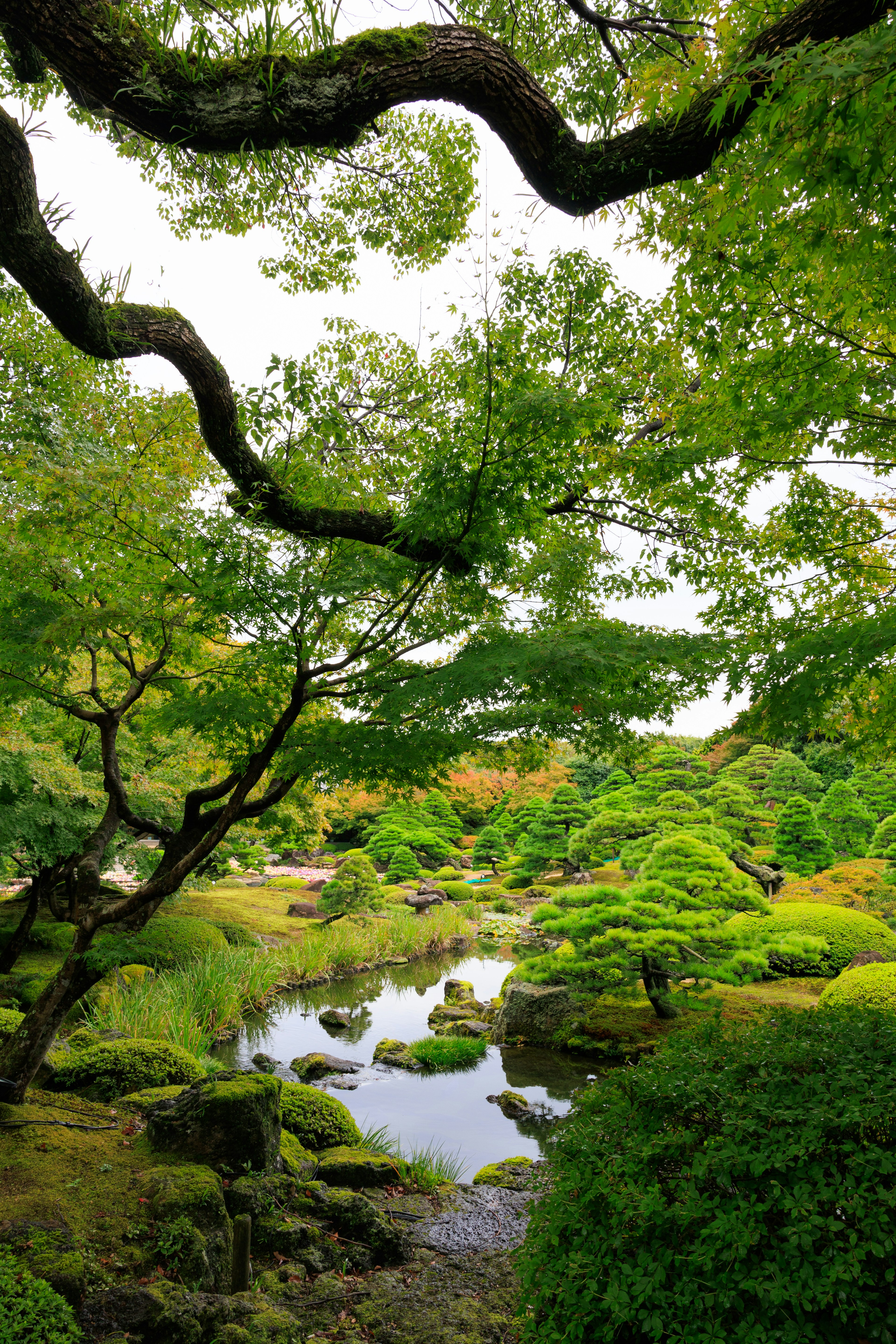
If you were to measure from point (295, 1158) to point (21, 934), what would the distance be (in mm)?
5222

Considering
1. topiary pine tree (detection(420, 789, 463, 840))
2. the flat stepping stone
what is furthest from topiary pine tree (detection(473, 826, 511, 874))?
the flat stepping stone

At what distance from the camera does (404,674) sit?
3830mm

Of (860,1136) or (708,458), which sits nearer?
(860,1136)

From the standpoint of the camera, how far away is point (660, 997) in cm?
847

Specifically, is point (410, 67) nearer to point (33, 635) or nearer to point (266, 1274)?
point (33, 635)

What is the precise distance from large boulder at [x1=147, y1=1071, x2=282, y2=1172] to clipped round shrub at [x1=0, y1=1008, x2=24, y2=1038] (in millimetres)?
1229

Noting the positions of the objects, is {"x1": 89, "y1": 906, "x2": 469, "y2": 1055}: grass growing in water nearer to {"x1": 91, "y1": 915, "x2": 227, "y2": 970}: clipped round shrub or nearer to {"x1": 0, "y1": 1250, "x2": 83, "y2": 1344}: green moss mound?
{"x1": 91, "y1": 915, "x2": 227, "y2": 970}: clipped round shrub

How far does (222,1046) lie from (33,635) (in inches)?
258

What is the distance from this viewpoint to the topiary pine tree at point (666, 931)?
7.50 metres

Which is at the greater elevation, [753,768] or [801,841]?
[753,768]

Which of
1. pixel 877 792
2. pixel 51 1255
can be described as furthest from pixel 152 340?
pixel 877 792

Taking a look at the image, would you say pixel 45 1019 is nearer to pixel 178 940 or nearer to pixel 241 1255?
pixel 241 1255

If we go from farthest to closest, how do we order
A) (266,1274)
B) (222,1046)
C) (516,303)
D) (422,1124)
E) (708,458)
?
(222,1046), (422,1124), (516,303), (708,458), (266,1274)

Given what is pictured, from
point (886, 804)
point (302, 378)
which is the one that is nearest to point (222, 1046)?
point (302, 378)
